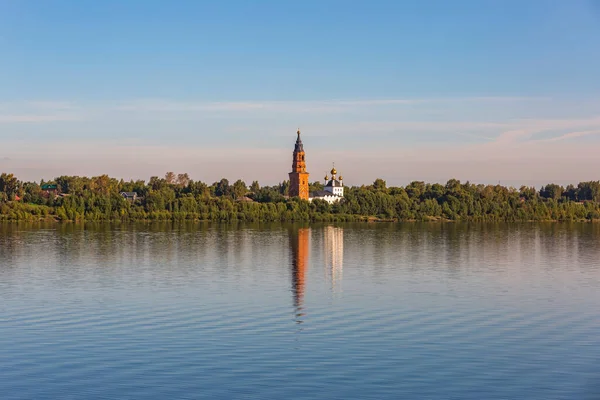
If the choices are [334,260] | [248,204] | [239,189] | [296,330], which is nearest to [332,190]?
[239,189]

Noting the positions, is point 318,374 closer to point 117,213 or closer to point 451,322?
point 451,322

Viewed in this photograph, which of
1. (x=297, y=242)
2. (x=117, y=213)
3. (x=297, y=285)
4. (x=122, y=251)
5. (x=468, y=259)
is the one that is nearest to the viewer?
(x=297, y=285)

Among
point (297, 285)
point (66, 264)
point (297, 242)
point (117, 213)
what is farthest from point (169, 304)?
point (117, 213)

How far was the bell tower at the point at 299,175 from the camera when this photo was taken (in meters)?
163

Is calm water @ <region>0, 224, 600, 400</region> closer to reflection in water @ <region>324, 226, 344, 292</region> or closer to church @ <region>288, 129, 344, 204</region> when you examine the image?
reflection in water @ <region>324, 226, 344, 292</region>

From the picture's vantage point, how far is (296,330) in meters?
22.1

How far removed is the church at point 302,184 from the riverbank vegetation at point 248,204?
154 inches

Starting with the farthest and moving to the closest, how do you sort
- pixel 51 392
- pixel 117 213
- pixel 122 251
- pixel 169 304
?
1. pixel 117 213
2. pixel 122 251
3. pixel 169 304
4. pixel 51 392

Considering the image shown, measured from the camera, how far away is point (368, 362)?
18.2 metres

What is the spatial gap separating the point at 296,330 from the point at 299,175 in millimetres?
141015

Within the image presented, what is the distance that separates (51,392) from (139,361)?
275 cm

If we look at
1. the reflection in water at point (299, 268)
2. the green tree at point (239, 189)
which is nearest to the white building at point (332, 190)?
the green tree at point (239, 189)

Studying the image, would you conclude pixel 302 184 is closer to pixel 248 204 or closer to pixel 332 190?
pixel 332 190

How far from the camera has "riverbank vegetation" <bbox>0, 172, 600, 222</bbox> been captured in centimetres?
11281
